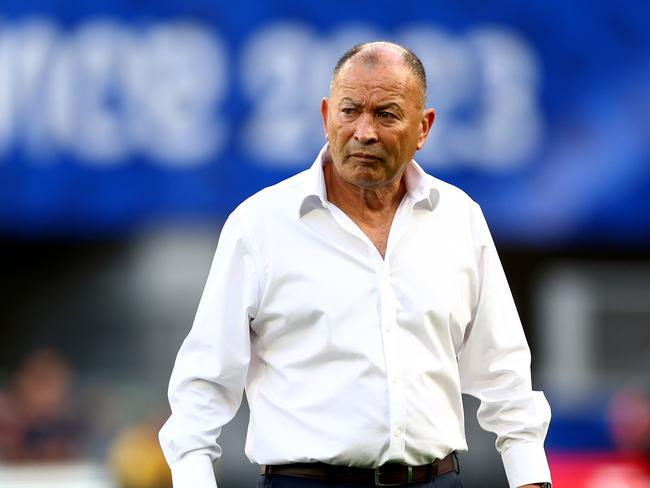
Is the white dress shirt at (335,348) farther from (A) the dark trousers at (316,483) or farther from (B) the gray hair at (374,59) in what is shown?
(B) the gray hair at (374,59)

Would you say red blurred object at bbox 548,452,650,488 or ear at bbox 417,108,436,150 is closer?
ear at bbox 417,108,436,150

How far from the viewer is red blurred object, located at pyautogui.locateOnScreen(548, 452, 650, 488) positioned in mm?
8906

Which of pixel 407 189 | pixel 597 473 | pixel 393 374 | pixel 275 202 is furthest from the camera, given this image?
pixel 597 473

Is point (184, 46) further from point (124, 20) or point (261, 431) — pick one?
point (261, 431)

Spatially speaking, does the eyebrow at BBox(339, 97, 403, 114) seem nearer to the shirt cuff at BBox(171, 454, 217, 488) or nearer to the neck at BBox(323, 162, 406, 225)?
the neck at BBox(323, 162, 406, 225)

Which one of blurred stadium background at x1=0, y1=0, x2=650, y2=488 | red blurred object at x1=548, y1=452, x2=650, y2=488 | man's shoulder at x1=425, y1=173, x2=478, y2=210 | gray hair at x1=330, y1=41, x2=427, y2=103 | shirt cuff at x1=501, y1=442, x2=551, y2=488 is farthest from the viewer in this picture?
blurred stadium background at x1=0, y1=0, x2=650, y2=488

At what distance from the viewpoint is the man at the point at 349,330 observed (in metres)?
3.84

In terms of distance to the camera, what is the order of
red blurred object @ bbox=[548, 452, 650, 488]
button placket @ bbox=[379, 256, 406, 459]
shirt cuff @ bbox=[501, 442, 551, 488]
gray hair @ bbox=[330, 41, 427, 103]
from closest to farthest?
button placket @ bbox=[379, 256, 406, 459], gray hair @ bbox=[330, 41, 427, 103], shirt cuff @ bbox=[501, 442, 551, 488], red blurred object @ bbox=[548, 452, 650, 488]

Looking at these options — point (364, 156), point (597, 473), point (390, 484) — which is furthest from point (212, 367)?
point (597, 473)

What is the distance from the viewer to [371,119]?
389 centimetres

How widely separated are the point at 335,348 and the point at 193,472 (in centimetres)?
47

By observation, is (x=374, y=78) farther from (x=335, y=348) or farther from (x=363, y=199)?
(x=335, y=348)

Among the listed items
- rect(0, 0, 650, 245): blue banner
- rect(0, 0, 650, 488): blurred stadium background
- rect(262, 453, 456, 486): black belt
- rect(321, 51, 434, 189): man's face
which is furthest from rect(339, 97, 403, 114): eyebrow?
rect(0, 0, 650, 245): blue banner

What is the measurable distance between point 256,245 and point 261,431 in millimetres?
476
